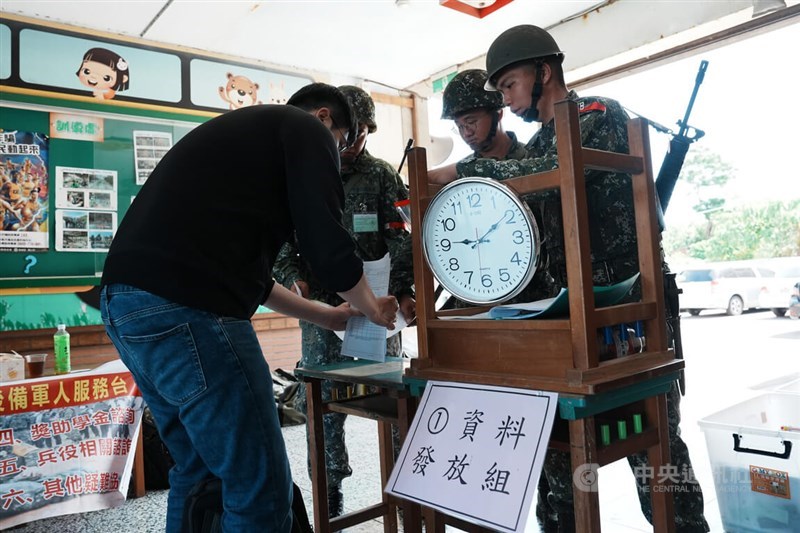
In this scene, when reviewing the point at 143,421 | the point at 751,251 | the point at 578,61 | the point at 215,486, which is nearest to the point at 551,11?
the point at 578,61

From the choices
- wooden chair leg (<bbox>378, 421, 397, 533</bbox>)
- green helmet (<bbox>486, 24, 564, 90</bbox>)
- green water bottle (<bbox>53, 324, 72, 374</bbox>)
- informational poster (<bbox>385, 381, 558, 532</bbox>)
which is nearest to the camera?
informational poster (<bbox>385, 381, 558, 532</bbox>)

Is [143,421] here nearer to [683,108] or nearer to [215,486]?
[215,486]

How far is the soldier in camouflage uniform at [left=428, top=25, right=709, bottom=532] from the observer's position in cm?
138

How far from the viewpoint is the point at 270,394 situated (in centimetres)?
108

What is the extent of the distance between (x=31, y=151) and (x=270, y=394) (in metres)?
3.45

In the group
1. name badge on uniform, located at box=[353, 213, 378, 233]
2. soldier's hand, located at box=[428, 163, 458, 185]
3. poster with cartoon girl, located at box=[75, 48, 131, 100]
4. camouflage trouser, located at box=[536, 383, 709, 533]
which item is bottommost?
camouflage trouser, located at box=[536, 383, 709, 533]

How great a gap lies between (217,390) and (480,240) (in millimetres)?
549

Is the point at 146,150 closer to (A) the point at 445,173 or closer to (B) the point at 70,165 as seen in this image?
(B) the point at 70,165

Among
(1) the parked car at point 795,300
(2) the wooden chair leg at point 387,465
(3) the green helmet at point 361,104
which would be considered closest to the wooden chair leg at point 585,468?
(2) the wooden chair leg at point 387,465

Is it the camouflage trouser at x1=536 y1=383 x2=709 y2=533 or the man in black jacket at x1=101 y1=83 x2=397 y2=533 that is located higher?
the man in black jacket at x1=101 y1=83 x2=397 y2=533

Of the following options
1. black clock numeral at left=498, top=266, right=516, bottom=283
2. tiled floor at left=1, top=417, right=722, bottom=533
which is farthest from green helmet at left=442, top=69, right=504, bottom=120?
tiled floor at left=1, top=417, right=722, bottom=533

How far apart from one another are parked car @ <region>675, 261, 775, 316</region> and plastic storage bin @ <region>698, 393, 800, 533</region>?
4648mm

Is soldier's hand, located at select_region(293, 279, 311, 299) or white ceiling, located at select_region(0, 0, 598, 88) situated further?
white ceiling, located at select_region(0, 0, 598, 88)

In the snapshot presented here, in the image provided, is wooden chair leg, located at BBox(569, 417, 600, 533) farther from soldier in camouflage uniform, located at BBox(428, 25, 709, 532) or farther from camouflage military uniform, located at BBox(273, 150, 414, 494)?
camouflage military uniform, located at BBox(273, 150, 414, 494)
